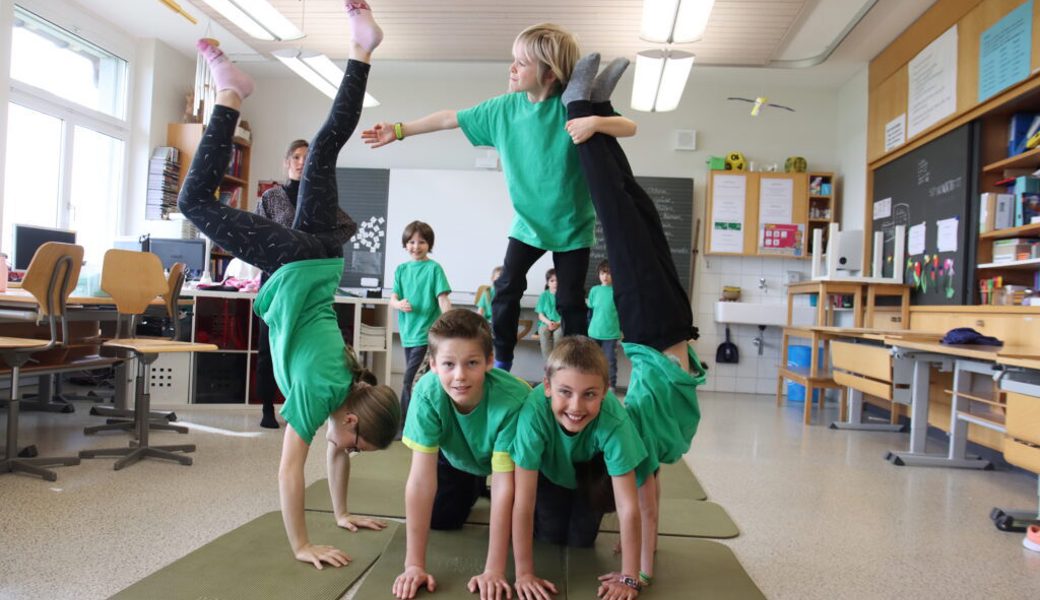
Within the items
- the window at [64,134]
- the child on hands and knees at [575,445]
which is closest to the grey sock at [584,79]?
the child on hands and knees at [575,445]

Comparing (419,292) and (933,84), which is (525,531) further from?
(933,84)

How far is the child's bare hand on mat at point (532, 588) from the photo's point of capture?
65.7 inches

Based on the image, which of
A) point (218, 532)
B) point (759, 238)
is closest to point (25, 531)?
point (218, 532)

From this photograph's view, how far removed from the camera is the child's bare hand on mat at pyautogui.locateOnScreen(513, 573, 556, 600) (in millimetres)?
1668

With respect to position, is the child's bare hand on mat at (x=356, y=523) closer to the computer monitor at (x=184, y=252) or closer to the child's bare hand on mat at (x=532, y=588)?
the child's bare hand on mat at (x=532, y=588)

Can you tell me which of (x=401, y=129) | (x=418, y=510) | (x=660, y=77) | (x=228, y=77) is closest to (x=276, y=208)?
(x=401, y=129)

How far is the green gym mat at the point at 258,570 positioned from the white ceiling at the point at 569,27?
443 cm

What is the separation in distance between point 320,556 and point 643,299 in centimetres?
113

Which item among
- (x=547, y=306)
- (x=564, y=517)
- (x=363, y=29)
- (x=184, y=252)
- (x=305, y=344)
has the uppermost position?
(x=363, y=29)

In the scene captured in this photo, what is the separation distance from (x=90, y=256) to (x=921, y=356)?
22.2 ft

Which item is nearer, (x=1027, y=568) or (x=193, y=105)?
(x=1027, y=568)

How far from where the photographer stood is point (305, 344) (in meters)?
1.92

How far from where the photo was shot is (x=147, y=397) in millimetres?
3316

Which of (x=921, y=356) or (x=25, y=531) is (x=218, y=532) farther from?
(x=921, y=356)
